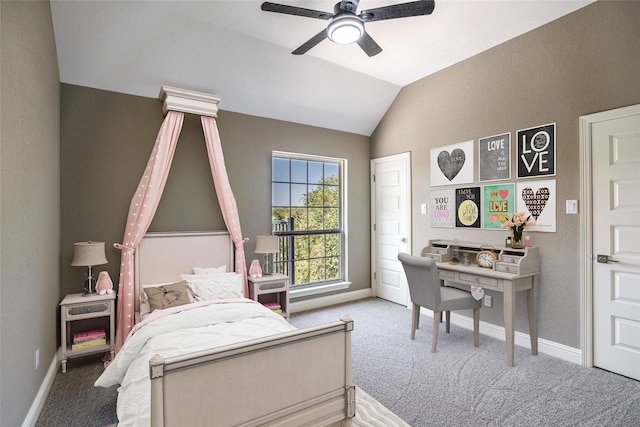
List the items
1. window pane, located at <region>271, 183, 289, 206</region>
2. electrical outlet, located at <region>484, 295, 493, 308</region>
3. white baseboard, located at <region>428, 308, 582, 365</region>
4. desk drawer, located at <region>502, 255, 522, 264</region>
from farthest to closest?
window pane, located at <region>271, 183, 289, 206</region>
electrical outlet, located at <region>484, 295, 493, 308</region>
desk drawer, located at <region>502, 255, 522, 264</region>
white baseboard, located at <region>428, 308, 582, 365</region>

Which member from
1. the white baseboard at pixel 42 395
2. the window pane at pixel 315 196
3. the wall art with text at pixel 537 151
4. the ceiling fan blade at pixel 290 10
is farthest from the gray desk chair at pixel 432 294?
the white baseboard at pixel 42 395

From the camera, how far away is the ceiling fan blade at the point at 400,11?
7.25 ft

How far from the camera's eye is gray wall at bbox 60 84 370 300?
3213 millimetres

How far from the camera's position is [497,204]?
142 inches

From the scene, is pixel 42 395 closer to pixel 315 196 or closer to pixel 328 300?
pixel 328 300

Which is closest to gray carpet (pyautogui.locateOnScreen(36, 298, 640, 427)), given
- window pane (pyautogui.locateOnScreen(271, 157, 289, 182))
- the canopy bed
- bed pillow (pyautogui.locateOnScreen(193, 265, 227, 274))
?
the canopy bed

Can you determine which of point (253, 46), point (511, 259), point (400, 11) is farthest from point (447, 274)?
point (253, 46)

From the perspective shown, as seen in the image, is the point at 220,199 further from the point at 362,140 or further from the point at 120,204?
the point at 362,140

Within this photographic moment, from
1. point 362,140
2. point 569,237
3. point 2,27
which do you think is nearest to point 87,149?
point 2,27

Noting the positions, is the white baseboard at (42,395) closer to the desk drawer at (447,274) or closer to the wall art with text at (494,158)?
the desk drawer at (447,274)

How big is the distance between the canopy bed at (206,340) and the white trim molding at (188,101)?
1 cm

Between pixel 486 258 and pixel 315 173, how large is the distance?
2.62 meters

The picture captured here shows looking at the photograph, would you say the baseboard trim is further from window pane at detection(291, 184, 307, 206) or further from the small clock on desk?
the small clock on desk

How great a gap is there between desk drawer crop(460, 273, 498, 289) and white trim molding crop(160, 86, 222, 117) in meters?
3.29
